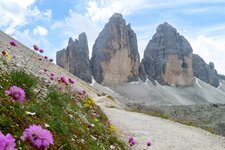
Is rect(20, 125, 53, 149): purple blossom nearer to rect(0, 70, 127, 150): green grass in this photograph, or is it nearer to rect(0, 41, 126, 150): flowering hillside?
rect(0, 41, 126, 150): flowering hillside

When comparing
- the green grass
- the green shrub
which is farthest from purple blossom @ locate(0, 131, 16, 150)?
the green shrub

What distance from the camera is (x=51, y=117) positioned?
8375 millimetres

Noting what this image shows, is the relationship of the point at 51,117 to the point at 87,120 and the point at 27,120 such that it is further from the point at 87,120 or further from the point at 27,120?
the point at 87,120

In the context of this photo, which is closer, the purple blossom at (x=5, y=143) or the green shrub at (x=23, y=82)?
the purple blossom at (x=5, y=143)

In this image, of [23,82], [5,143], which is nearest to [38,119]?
[23,82]

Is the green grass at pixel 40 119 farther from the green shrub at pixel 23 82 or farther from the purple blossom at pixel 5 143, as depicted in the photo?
the purple blossom at pixel 5 143

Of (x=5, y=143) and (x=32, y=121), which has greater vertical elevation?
(x=5, y=143)

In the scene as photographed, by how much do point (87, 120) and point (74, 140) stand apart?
425cm

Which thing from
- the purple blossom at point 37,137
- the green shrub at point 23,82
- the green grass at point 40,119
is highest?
the green shrub at point 23,82

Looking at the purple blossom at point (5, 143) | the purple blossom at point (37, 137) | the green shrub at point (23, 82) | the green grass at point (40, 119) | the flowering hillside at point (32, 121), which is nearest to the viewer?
the purple blossom at point (5, 143)

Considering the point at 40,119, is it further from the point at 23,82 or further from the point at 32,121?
the point at 23,82

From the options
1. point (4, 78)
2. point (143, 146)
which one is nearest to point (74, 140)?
point (4, 78)

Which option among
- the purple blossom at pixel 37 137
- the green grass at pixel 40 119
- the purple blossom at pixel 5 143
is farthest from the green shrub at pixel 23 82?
the purple blossom at pixel 5 143

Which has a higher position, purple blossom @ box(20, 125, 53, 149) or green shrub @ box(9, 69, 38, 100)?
green shrub @ box(9, 69, 38, 100)
